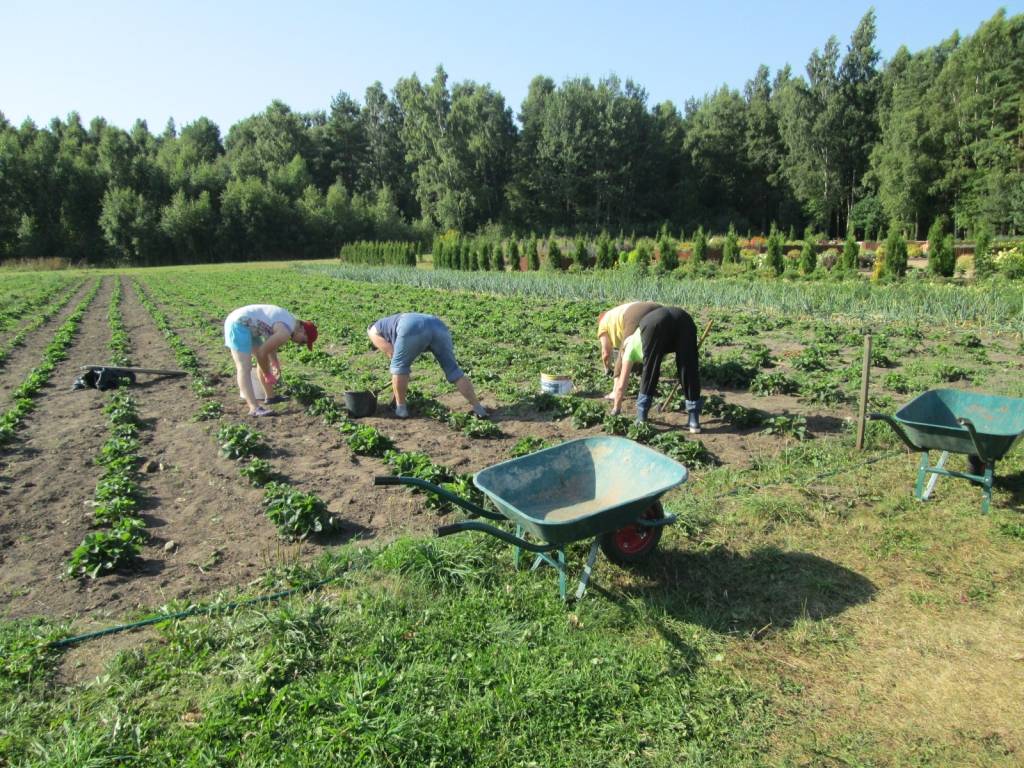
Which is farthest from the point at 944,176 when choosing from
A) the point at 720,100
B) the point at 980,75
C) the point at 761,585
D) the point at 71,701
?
the point at 71,701

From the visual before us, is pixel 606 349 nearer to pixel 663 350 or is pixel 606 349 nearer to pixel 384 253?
pixel 663 350

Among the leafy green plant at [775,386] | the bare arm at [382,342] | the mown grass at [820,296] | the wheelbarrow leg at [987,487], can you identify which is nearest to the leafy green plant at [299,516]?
the bare arm at [382,342]

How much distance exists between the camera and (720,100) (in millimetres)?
68000

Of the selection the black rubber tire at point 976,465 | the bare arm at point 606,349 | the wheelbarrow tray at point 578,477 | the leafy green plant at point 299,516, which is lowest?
the leafy green plant at point 299,516

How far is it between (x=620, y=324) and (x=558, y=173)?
6284 cm

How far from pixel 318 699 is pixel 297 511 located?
2.08 m

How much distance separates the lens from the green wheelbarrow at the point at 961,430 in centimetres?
464

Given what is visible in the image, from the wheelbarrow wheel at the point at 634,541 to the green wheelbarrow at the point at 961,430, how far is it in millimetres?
2148

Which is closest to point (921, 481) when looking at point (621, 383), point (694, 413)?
point (694, 413)

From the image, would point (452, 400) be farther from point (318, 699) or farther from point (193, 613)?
point (318, 699)

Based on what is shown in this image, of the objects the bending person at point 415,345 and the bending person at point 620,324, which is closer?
the bending person at point 620,324

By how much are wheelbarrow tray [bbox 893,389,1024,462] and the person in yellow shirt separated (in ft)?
8.55

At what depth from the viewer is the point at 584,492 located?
4.52 meters

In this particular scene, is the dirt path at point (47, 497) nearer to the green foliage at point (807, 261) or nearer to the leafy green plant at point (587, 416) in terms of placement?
the leafy green plant at point (587, 416)
